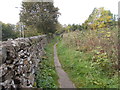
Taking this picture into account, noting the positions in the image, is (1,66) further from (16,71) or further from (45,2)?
(45,2)

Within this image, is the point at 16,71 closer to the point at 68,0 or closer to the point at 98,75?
the point at 98,75

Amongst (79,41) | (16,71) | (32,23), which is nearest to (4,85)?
(16,71)

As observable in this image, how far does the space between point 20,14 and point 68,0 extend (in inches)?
369

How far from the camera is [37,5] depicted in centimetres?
1522

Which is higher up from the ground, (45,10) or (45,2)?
(45,2)

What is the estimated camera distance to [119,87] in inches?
115

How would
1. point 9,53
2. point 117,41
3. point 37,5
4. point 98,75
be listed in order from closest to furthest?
point 9,53, point 98,75, point 117,41, point 37,5

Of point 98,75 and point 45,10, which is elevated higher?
point 45,10

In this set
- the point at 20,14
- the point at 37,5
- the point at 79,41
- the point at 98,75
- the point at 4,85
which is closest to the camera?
the point at 4,85

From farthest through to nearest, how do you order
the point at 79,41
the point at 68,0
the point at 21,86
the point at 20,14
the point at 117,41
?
the point at 20,14, the point at 68,0, the point at 79,41, the point at 117,41, the point at 21,86

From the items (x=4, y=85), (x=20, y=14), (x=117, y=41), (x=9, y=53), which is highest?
(x=20, y=14)

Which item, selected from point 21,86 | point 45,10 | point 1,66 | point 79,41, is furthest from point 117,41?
point 45,10

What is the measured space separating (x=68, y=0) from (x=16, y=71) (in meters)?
12.6

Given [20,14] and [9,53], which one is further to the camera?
[20,14]
